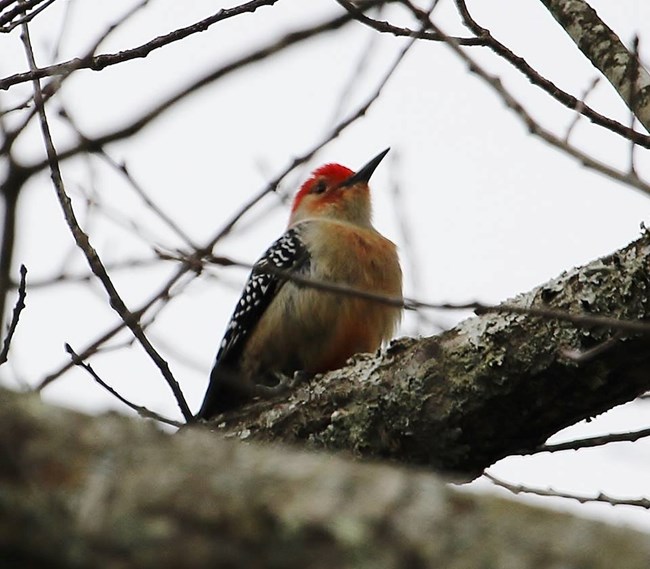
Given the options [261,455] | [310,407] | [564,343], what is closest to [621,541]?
[261,455]

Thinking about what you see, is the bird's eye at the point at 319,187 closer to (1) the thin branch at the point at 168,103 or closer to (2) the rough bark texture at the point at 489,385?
(2) the rough bark texture at the point at 489,385

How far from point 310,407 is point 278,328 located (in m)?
1.96

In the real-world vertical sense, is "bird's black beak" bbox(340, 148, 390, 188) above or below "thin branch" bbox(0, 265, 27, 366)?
above

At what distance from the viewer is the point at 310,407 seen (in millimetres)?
4926

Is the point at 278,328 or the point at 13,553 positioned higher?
the point at 278,328

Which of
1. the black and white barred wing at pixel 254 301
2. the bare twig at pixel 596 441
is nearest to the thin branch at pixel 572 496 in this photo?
the bare twig at pixel 596 441

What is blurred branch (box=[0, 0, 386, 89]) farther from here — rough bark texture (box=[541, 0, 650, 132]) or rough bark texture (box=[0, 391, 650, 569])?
rough bark texture (box=[0, 391, 650, 569])

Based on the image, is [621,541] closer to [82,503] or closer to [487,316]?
[82,503]

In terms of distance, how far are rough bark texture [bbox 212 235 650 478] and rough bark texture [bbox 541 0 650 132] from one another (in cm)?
69

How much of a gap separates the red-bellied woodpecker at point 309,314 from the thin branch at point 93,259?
5.33ft

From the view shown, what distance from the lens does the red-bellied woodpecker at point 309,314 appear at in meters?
6.71

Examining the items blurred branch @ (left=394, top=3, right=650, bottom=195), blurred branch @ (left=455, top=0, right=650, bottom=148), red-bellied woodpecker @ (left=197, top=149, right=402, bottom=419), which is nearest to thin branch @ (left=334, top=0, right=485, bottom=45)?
blurred branch @ (left=455, top=0, right=650, bottom=148)

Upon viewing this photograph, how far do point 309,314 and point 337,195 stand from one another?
2.08m

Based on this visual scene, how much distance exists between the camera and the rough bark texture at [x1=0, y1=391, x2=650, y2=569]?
4.68 feet
